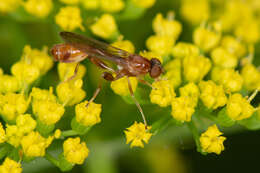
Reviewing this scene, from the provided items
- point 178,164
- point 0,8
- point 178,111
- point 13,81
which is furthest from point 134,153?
point 0,8

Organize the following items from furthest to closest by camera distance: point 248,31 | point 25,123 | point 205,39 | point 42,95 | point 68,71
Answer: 1. point 248,31
2. point 205,39
3. point 68,71
4. point 42,95
5. point 25,123

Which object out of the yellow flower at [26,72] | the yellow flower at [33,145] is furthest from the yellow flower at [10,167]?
the yellow flower at [26,72]

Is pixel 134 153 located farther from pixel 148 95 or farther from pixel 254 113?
pixel 254 113

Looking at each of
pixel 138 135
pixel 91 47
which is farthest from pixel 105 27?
pixel 138 135

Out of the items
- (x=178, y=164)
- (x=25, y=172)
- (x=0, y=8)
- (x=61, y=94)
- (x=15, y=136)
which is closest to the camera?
(x=15, y=136)

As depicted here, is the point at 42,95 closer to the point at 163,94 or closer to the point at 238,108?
the point at 163,94

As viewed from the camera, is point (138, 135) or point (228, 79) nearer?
point (138, 135)

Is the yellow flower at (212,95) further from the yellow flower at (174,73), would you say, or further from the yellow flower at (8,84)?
the yellow flower at (8,84)
